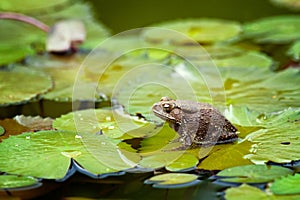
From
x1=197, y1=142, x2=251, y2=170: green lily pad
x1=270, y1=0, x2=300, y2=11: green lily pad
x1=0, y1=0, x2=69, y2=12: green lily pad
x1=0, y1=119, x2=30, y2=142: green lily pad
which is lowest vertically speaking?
x1=197, y1=142, x2=251, y2=170: green lily pad

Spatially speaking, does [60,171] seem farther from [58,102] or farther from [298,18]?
[298,18]

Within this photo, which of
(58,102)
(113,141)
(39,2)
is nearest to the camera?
(113,141)

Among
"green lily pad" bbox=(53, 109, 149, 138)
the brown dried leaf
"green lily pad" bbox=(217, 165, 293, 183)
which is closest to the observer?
"green lily pad" bbox=(217, 165, 293, 183)

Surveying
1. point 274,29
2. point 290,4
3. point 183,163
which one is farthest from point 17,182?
point 290,4

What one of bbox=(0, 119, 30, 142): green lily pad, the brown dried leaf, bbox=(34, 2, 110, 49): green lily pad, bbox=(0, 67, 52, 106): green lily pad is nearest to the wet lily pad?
bbox=(0, 119, 30, 142): green lily pad

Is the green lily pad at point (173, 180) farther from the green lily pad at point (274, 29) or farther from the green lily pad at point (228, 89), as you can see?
the green lily pad at point (274, 29)

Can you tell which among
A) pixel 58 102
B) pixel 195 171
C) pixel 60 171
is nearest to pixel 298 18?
pixel 58 102

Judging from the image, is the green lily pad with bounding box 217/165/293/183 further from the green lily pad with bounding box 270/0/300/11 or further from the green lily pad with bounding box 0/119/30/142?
the green lily pad with bounding box 270/0/300/11
